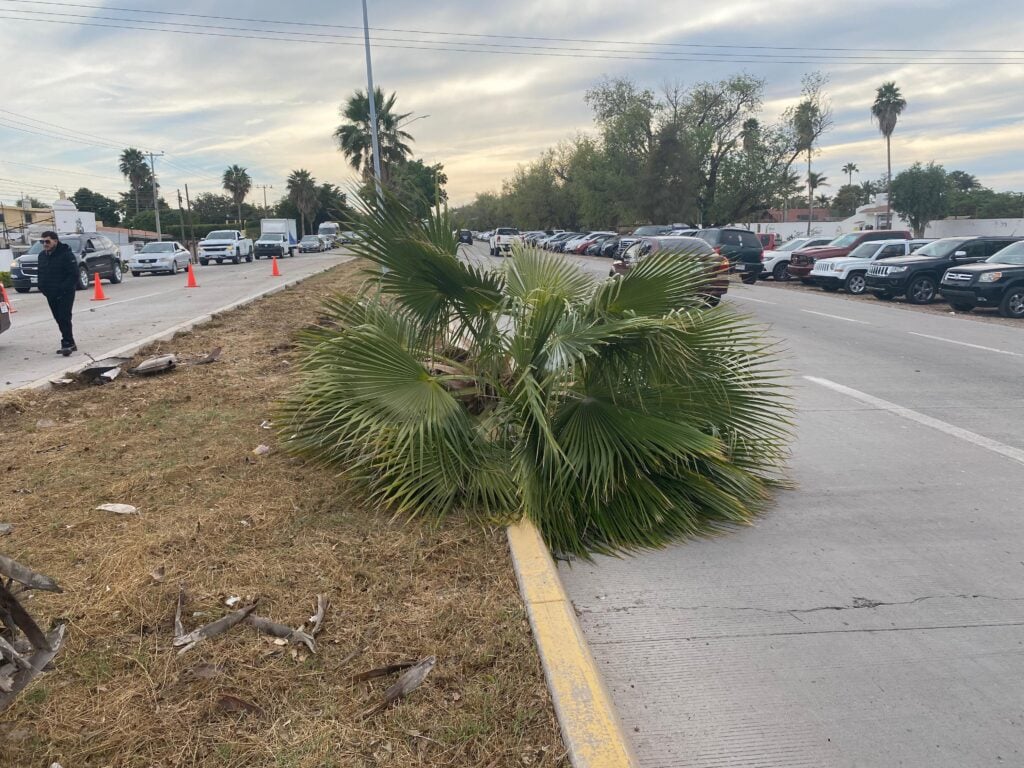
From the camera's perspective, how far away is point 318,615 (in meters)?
3.21

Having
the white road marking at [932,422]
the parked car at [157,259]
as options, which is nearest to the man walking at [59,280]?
the white road marking at [932,422]

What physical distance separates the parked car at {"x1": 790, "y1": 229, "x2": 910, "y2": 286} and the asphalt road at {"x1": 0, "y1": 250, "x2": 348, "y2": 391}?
16.7 m

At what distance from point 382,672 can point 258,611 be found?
734mm

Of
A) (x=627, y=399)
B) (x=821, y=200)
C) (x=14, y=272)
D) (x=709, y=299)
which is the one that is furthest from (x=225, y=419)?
(x=821, y=200)

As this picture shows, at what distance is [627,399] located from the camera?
451 centimetres

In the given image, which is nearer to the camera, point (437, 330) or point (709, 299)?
point (437, 330)

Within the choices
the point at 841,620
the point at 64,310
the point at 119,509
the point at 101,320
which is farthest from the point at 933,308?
the point at 119,509

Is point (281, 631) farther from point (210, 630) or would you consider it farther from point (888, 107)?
point (888, 107)

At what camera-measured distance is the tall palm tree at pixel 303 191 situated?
3964 inches

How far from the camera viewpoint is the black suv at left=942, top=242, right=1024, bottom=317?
16547mm

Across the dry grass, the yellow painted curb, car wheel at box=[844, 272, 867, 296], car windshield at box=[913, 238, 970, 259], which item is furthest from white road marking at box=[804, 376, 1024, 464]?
car wheel at box=[844, 272, 867, 296]

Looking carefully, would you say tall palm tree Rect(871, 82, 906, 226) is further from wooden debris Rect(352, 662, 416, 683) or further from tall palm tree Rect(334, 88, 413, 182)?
wooden debris Rect(352, 662, 416, 683)

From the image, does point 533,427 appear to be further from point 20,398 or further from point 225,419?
point 20,398

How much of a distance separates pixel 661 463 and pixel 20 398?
6015 mm
